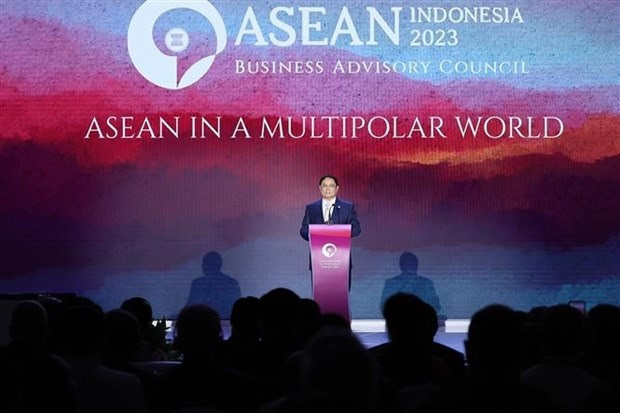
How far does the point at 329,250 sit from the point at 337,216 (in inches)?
30.1

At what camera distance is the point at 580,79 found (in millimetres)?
9039

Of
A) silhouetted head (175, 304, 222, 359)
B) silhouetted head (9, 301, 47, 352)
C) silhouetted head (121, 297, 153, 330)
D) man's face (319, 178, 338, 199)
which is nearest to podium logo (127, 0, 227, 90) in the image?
man's face (319, 178, 338, 199)

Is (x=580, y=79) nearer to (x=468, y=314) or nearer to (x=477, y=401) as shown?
(x=468, y=314)

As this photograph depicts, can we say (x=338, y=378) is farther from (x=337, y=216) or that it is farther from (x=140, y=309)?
(x=337, y=216)

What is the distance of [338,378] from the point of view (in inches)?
65.6

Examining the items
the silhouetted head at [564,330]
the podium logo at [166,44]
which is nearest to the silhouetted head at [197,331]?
the silhouetted head at [564,330]

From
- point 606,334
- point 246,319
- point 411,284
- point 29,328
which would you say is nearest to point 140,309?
point 246,319

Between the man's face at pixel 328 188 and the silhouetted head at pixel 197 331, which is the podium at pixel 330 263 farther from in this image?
the silhouetted head at pixel 197 331

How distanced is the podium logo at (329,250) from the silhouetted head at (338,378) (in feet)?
17.7

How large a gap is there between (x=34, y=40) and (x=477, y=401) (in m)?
7.64

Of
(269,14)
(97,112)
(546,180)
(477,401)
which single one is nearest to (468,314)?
(546,180)

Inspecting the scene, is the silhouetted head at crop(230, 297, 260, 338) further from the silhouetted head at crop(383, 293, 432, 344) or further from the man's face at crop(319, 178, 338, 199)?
the man's face at crop(319, 178, 338, 199)

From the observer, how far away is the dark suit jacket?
7789 millimetres

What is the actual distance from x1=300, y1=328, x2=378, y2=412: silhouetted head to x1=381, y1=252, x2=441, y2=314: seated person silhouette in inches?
286
